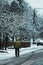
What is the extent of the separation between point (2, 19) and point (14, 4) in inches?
637

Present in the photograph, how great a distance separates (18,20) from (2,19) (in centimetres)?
830

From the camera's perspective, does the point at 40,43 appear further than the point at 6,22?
Yes

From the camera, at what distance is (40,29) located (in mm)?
103250

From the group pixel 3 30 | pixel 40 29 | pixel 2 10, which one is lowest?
pixel 40 29

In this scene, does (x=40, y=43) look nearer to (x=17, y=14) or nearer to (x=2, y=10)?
(x=17, y=14)

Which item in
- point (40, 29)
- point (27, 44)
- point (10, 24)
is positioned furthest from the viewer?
point (40, 29)

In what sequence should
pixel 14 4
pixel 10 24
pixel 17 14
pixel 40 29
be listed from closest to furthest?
pixel 10 24, pixel 17 14, pixel 14 4, pixel 40 29

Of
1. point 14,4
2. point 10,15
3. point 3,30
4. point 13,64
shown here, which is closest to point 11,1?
point 14,4

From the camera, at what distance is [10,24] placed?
41.0 m

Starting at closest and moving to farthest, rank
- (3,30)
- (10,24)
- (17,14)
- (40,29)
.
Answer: (3,30) < (10,24) < (17,14) < (40,29)

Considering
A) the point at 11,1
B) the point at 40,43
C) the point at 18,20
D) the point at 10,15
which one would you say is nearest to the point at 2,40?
the point at 18,20

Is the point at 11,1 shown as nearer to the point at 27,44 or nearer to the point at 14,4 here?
the point at 14,4

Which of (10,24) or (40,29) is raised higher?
(10,24)

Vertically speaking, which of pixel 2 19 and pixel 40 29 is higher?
pixel 2 19
